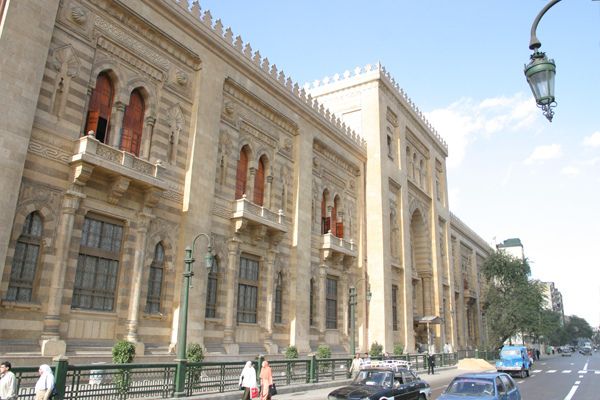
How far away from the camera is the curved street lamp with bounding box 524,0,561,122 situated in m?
5.96

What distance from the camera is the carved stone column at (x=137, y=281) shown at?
52.7ft

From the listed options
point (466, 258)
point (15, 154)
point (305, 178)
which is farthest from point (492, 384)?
point (466, 258)

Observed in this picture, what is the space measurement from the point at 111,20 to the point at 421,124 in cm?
3206

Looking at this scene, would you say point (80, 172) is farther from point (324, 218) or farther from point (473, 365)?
point (473, 365)

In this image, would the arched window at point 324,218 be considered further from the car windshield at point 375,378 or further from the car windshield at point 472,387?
the car windshield at point 472,387

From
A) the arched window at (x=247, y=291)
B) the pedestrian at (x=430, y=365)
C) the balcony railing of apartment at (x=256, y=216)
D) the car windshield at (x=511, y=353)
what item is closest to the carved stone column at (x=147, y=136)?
the balcony railing of apartment at (x=256, y=216)

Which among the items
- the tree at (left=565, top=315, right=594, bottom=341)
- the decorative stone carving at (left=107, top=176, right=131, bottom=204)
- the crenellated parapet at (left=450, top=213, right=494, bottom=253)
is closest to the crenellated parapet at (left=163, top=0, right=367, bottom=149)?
the decorative stone carving at (left=107, top=176, right=131, bottom=204)

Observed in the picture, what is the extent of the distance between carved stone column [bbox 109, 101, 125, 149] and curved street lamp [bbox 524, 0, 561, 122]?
14502mm

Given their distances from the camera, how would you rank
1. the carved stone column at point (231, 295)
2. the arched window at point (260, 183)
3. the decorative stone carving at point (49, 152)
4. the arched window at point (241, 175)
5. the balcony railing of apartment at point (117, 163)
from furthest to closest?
the arched window at point (260, 183)
the arched window at point (241, 175)
the carved stone column at point (231, 295)
the balcony railing of apartment at point (117, 163)
the decorative stone carving at point (49, 152)

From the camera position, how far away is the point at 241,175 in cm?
2314

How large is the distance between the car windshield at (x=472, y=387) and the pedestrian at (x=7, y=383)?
977cm

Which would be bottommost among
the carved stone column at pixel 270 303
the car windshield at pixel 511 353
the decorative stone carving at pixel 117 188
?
the car windshield at pixel 511 353

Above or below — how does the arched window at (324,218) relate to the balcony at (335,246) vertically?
above

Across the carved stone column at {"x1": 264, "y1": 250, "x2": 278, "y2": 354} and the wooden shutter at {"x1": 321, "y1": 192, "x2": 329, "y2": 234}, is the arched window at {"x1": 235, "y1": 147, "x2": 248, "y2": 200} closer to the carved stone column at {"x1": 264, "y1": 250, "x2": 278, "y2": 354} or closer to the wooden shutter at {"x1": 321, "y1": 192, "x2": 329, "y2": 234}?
the carved stone column at {"x1": 264, "y1": 250, "x2": 278, "y2": 354}
